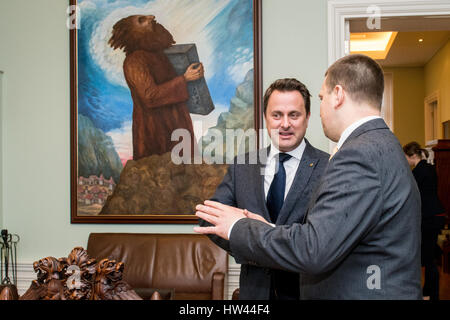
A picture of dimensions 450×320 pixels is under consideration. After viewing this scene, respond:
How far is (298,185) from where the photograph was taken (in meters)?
1.88

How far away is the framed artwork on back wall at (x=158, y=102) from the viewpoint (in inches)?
141

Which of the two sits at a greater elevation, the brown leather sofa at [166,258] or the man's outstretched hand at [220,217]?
the man's outstretched hand at [220,217]

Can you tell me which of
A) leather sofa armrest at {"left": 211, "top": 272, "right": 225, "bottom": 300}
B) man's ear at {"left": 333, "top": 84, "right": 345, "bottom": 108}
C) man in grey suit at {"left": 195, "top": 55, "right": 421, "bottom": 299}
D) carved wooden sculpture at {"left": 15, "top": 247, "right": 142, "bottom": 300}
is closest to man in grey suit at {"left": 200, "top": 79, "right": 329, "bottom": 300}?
man in grey suit at {"left": 195, "top": 55, "right": 421, "bottom": 299}

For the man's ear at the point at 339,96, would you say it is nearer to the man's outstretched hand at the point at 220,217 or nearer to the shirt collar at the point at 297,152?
the man's outstretched hand at the point at 220,217

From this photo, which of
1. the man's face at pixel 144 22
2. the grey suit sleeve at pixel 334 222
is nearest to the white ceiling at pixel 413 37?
the man's face at pixel 144 22

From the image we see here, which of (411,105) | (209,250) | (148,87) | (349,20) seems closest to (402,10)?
(349,20)

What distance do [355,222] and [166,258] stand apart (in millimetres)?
2602

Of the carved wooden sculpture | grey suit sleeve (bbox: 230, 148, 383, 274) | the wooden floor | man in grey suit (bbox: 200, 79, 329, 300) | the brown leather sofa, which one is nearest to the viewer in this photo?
grey suit sleeve (bbox: 230, 148, 383, 274)

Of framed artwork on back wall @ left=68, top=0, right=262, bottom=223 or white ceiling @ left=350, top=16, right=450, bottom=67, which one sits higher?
white ceiling @ left=350, top=16, right=450, bottom=67

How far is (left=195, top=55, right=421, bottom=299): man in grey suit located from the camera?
47.1 inches

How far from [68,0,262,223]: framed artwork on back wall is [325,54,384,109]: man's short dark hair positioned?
2128 millimetres

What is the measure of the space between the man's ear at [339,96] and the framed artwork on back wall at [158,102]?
2120 mm

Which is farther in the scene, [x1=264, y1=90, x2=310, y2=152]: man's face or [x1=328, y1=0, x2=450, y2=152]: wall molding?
[x1=328, y1=0, x2=450, y2=152]: wall molding

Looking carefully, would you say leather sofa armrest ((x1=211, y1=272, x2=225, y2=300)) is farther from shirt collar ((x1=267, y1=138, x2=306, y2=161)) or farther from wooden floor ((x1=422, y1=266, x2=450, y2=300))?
wooden floor ((x1=422, y1=266, x2=450, y2=300))
